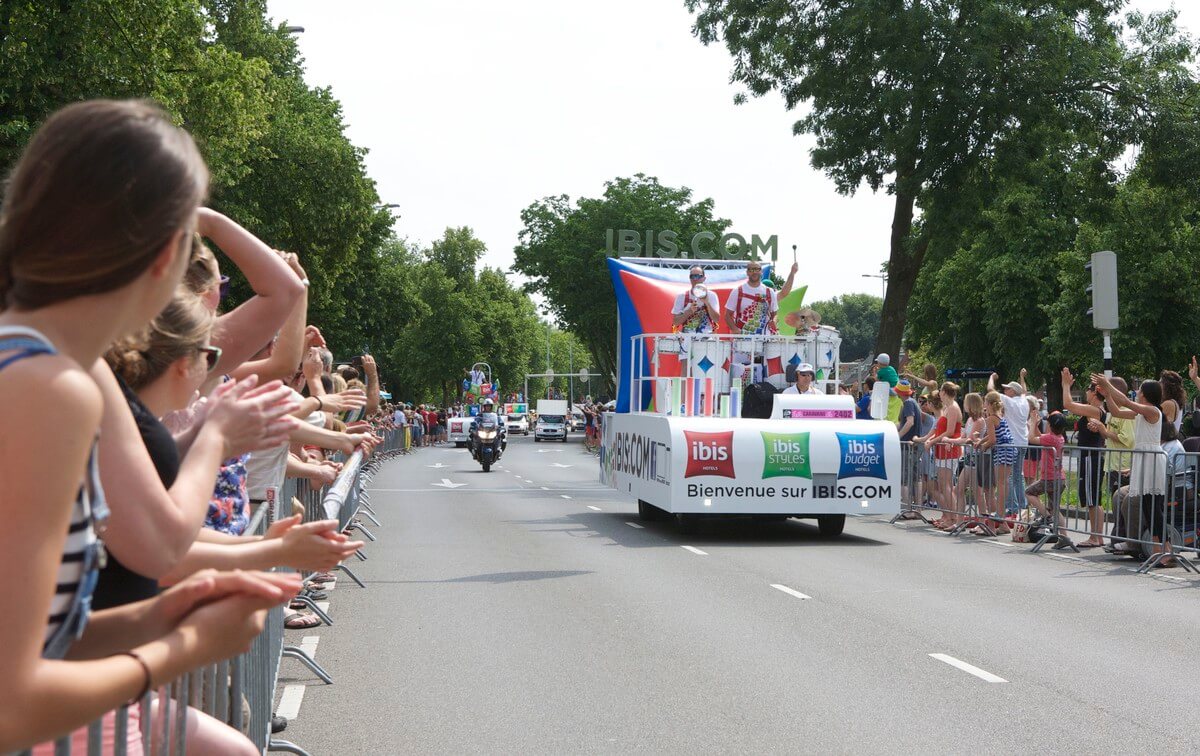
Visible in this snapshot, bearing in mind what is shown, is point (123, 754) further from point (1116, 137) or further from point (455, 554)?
point (1116, 137)

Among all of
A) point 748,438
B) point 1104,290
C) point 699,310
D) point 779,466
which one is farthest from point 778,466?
point 1104,290

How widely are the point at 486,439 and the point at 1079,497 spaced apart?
23271mm

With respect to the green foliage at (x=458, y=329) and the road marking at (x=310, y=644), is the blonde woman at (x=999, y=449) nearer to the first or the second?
the road marking at (x=310, y=644)

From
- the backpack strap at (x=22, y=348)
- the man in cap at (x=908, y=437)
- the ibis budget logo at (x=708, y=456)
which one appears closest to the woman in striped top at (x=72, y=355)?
the backpack strap at (x=22, y=348)

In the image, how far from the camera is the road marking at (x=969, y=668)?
296 inches

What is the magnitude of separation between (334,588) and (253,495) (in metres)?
4.51

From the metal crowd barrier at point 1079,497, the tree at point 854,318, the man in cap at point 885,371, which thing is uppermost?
the tree at point 854,318

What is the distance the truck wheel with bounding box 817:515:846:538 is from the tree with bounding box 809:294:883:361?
5776 inches

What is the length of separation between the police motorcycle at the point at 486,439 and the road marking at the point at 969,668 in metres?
29.0

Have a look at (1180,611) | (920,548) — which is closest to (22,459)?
(1180,611)

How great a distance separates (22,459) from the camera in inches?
70.2

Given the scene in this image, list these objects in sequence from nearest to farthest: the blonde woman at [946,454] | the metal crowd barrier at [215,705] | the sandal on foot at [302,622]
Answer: the metal crowd barrier at [215,705] → the sandal on foot at [302,622] → the blonde woman at [946,454]

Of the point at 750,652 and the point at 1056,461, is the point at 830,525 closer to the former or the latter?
the point at 1056,461

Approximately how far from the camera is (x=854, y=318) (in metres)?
171
